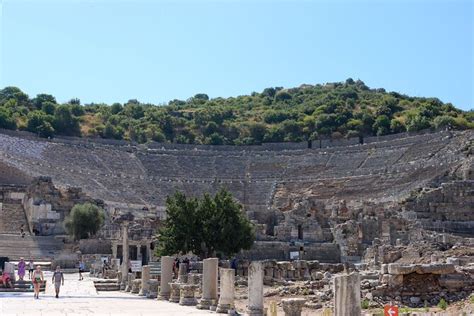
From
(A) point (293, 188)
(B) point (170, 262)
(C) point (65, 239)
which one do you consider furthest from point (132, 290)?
(A) point (293, 188)

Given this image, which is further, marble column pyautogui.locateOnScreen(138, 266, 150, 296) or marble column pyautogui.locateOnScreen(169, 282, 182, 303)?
marble column pyautogui.locateOnScreen(138, 266, 150, 296)

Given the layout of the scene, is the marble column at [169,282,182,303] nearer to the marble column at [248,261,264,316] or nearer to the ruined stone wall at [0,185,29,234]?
the marble column at [248,261,264,316]

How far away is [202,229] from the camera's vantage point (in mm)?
39312

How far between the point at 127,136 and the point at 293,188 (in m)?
27.8

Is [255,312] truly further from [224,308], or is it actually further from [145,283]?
[145,283]

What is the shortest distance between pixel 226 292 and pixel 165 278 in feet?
19.2

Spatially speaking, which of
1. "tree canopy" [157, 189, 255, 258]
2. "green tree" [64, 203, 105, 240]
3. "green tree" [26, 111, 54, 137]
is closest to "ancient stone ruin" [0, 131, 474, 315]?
"green tree" [64, 203, 105, 240]

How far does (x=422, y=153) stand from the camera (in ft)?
220

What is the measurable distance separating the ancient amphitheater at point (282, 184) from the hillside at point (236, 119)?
26.3 ft

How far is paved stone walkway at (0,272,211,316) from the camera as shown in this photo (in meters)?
19.0

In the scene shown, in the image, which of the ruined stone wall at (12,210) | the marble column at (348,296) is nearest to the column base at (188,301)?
the marble column at (348,296)

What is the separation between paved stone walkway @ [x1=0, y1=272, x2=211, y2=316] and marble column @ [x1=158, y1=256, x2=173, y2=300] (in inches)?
21.7

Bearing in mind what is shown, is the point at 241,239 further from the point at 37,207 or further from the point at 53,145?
the point at 53,145

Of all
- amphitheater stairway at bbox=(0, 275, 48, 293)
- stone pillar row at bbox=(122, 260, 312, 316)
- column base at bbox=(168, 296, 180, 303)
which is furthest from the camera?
amphitheater stairway at bbox=(0, 275, 48, 293)
